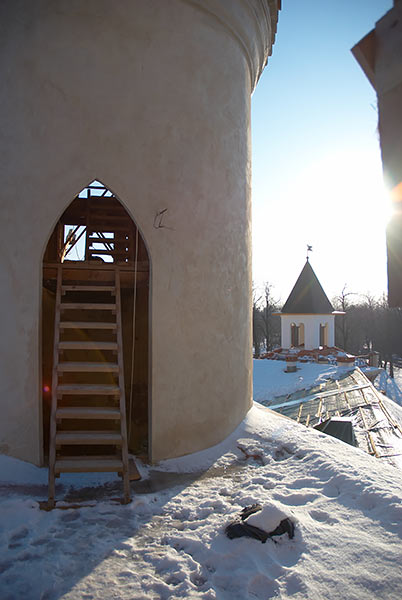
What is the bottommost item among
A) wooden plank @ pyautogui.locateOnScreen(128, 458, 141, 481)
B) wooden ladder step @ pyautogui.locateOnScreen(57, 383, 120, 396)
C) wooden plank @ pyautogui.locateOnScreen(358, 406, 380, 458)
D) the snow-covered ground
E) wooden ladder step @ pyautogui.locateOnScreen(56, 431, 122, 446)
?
wooden plank @ pyautogui.locateOnScreen(358, 406, 380, 458)

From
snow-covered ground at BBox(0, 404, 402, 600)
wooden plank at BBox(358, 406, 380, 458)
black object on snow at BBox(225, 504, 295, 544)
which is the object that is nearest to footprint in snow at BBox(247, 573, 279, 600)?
snow-covered ground at BBox(0, 404, 402, 600)

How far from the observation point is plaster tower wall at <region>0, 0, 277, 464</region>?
4945 mm

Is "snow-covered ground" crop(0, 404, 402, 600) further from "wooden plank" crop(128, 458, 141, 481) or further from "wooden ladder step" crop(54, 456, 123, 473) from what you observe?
"wooden ladder step" crop(54, 456, 123, 473)

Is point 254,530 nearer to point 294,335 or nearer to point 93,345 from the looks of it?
point 93,345

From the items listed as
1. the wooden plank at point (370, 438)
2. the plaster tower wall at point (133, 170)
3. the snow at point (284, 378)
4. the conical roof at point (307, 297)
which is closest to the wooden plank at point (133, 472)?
the plaster tower wall at point (133, 170)

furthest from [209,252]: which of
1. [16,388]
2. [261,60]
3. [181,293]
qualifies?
[261,60]

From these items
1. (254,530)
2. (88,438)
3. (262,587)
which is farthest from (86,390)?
(262,587)

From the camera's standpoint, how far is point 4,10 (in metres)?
5.26

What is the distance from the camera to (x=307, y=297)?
2667cm

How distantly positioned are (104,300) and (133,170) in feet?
8.78

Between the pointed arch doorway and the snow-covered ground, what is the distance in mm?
1210

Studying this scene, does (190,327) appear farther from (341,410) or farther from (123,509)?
(341,410)

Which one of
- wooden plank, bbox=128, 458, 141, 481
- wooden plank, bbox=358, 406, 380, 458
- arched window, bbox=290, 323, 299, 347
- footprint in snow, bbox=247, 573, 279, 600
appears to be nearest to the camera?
footprint in snow, bbox=247, 573, 279, 600

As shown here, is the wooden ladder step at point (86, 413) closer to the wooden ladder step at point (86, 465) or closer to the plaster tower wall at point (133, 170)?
the wooden ladder step at point (86, 465)
